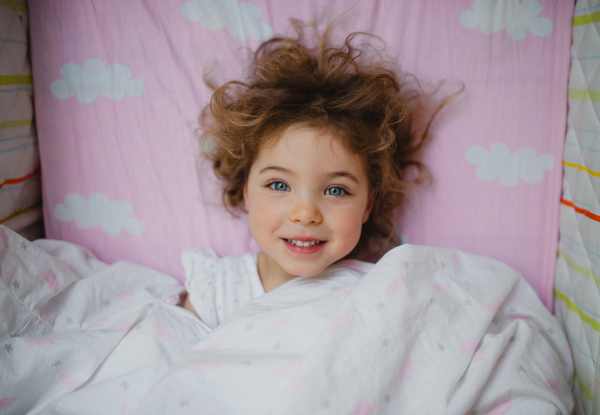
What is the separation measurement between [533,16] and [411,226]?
0.58 metres

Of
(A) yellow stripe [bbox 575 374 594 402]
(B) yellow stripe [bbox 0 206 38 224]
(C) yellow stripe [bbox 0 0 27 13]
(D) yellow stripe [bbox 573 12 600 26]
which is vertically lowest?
(A) yellow stripe [bbox 575 374 594 402]

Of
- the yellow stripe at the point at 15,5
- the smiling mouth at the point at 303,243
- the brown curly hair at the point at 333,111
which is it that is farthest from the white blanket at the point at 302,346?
the yellow stripe at the point at 15,5

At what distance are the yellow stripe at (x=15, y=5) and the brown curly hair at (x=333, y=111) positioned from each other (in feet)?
1.66

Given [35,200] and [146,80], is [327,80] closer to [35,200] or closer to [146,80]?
[146,80]

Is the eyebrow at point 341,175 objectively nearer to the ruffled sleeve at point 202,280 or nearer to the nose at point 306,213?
the nose at point 306,213

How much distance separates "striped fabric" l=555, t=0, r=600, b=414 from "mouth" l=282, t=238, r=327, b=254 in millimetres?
567

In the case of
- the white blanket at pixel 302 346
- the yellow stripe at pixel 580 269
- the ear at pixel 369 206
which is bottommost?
the white blanket at pixel 302 346

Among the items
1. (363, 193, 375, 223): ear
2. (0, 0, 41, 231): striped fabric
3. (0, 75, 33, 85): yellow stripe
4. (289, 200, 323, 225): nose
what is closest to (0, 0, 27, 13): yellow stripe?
(0, 0, 41, 231): striped fabric

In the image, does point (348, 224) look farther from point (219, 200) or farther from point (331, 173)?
point (219, 200)

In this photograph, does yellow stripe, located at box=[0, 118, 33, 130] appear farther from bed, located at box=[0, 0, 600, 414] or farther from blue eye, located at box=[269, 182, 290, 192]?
blue eye, located at box=[269, 182, 290, 192]

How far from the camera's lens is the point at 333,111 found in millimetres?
914

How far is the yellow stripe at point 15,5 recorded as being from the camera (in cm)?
98

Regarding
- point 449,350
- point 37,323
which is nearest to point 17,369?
point 37,323

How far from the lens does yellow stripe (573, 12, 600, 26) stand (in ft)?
2.91
